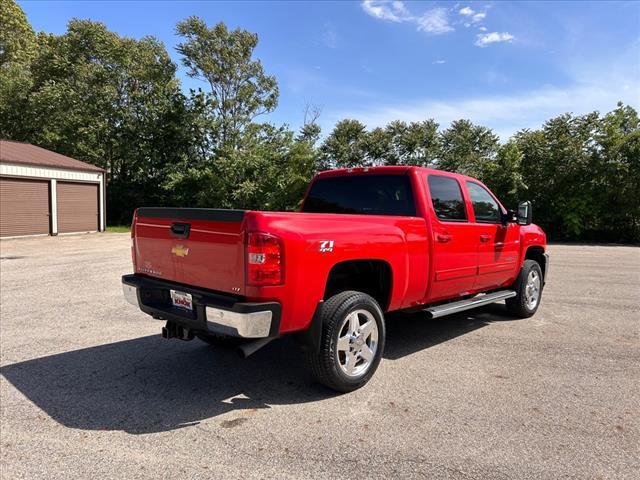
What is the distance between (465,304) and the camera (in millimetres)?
5078

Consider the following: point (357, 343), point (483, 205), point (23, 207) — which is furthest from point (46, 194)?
point (357, 343)

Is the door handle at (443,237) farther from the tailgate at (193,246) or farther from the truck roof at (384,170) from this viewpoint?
the tailgate at (193,246)

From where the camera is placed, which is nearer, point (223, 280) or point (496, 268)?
point (223, 280)

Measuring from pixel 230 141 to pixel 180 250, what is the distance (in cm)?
2442

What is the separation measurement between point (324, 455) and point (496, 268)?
3725 millimetres

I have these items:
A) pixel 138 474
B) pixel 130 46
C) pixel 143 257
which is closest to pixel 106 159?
pixel 130 46

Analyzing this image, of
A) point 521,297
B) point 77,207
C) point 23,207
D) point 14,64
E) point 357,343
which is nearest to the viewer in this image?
point 357,343

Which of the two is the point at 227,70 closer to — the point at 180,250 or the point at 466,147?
the point at 466,147

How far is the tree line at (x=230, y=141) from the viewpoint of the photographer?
22172 millimetres

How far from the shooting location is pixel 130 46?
100 feet

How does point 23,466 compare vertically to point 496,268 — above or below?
below

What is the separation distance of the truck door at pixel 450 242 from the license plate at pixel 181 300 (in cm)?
237

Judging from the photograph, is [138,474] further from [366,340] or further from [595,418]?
[595,418]

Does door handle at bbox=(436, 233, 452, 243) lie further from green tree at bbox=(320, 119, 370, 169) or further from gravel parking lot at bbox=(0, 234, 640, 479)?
green tree at bbox=(320, 119, 370, 169)
